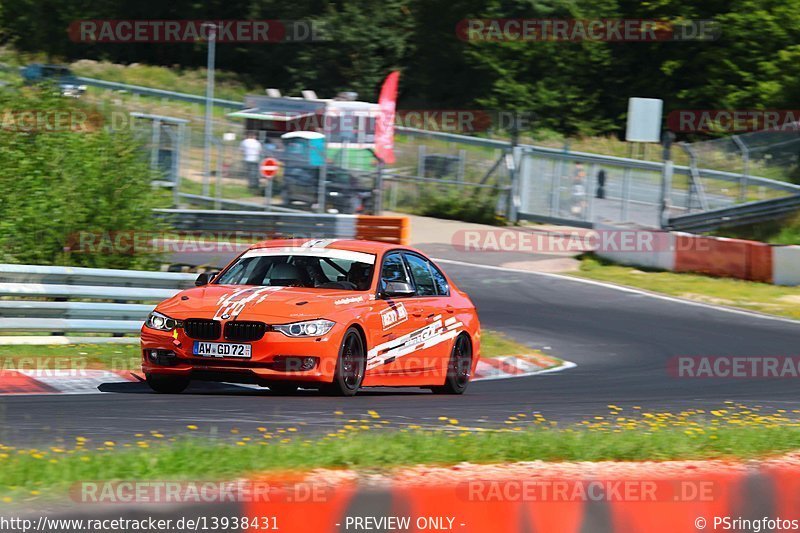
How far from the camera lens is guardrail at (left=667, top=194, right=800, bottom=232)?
24.9m

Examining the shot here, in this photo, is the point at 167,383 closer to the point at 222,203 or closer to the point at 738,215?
the point at 738,215

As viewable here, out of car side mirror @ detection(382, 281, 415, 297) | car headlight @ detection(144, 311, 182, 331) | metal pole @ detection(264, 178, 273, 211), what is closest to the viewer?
car headlight @ detection(144, 311, 182, 331)

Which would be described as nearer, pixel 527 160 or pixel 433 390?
pixel 433 390

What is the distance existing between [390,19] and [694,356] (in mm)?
45426

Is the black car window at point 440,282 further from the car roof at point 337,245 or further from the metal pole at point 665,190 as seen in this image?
the metal pole at point 665,190

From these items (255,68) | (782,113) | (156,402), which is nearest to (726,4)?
(782,113)

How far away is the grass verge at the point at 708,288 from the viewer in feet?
68.5

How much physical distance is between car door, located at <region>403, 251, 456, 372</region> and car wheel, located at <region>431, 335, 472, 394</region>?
0.14 meters

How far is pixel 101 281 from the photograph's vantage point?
528 inches

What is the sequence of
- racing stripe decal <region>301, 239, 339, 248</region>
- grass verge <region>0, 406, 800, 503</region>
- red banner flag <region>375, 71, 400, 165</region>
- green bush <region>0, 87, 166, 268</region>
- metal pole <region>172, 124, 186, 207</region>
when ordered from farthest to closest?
red banner flag <region>375, 71, 400, 165</region>
metal pole <region>172, 124, 186, 207</region>
green bush <region>0, 87, 166, 268</region>
racing stripe decal <region>301, 239, 339, 248</region>
grass verge <region>0, 406, 800, 503</region>

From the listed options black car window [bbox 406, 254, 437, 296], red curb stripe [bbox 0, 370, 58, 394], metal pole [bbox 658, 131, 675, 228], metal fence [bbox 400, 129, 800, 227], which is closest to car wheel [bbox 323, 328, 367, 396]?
black car window [bbox 406, 254, 437, 296]

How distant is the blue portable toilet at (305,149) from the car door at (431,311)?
1699 centimetres

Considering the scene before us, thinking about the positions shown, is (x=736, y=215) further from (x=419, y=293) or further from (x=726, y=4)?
(x=726, y=4)

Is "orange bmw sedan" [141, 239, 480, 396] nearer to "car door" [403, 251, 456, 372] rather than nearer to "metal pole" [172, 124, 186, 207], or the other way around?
"car door" [403, 251, 456, 372]
